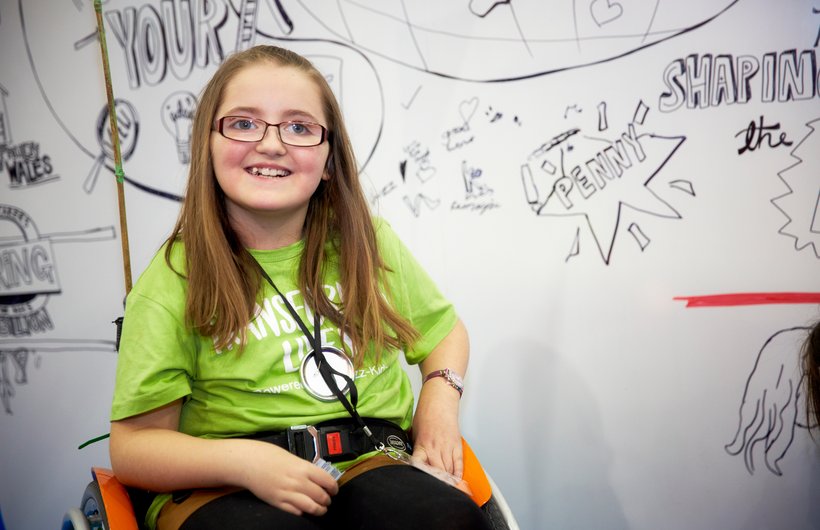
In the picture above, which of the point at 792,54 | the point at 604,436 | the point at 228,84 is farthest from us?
the point at 604,436

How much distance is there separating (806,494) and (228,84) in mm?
1527

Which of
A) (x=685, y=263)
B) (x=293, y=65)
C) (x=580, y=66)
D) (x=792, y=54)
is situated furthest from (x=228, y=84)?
(x=792, y=54)

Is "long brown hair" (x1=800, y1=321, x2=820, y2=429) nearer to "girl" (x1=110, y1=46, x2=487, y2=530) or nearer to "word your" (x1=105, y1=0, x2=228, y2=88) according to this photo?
"girl" (x1=110, y1=46, x2=487, y2=530)

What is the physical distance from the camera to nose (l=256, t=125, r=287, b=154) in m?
0.89

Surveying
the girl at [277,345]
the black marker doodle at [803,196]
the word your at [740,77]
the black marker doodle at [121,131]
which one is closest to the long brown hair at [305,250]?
the girl at [277,345]

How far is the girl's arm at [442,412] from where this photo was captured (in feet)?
2.94

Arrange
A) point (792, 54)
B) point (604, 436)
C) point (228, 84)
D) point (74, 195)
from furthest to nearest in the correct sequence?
point (74, 195) < point (604, 436) < point (792, 54) < point (228, 84)

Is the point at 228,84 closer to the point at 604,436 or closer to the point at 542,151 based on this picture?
the point at 542,151

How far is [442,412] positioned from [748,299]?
0.87 m

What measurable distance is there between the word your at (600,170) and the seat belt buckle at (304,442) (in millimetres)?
873

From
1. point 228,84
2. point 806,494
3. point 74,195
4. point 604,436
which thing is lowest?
point 806,494

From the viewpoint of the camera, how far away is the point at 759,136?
1367 mm

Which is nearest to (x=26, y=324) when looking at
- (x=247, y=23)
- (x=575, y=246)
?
(x=247, y=23)

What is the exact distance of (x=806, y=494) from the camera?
1.42 metres
